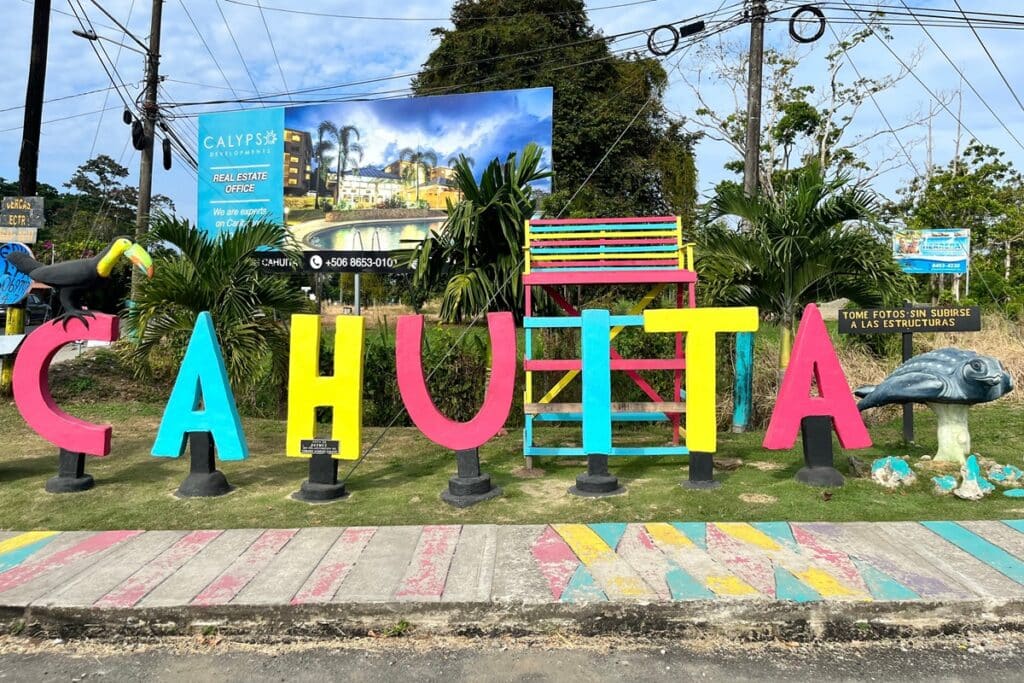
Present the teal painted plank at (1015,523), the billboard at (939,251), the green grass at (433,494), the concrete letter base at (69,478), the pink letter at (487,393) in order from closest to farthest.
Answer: the teal painted plank at (1015,523) → the green grass at (433,494) → the pink letter at (487,393) → the concrete letter base at (69,478) → the billboard at (939,251)

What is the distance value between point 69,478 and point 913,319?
7.92m

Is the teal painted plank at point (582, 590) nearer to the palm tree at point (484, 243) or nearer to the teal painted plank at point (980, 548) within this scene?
the teal painted plank at point (980, 548)

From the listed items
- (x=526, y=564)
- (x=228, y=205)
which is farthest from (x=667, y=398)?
(x=228, y=205)

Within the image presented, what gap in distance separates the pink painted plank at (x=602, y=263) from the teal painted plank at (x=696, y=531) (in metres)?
2.86

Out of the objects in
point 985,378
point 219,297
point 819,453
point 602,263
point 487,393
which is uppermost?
point 602,263

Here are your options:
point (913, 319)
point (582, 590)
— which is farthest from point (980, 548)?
point (913, 319)

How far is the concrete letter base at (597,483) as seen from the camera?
569 cm

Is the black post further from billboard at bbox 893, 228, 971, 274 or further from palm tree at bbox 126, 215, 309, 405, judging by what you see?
billboard at bbox 893, 228, 971, 274

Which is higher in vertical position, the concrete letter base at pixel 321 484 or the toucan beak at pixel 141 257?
the toucan beak at pixel 141 257

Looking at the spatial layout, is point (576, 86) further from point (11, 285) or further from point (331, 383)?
point (331, 383)

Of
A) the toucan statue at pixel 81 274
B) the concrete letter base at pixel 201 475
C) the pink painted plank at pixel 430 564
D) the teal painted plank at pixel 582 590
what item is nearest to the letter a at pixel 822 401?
the teal painted plank at pixel 582 590

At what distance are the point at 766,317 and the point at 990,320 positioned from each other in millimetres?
5373

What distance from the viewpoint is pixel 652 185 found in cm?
2562

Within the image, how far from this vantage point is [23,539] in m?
4.77
